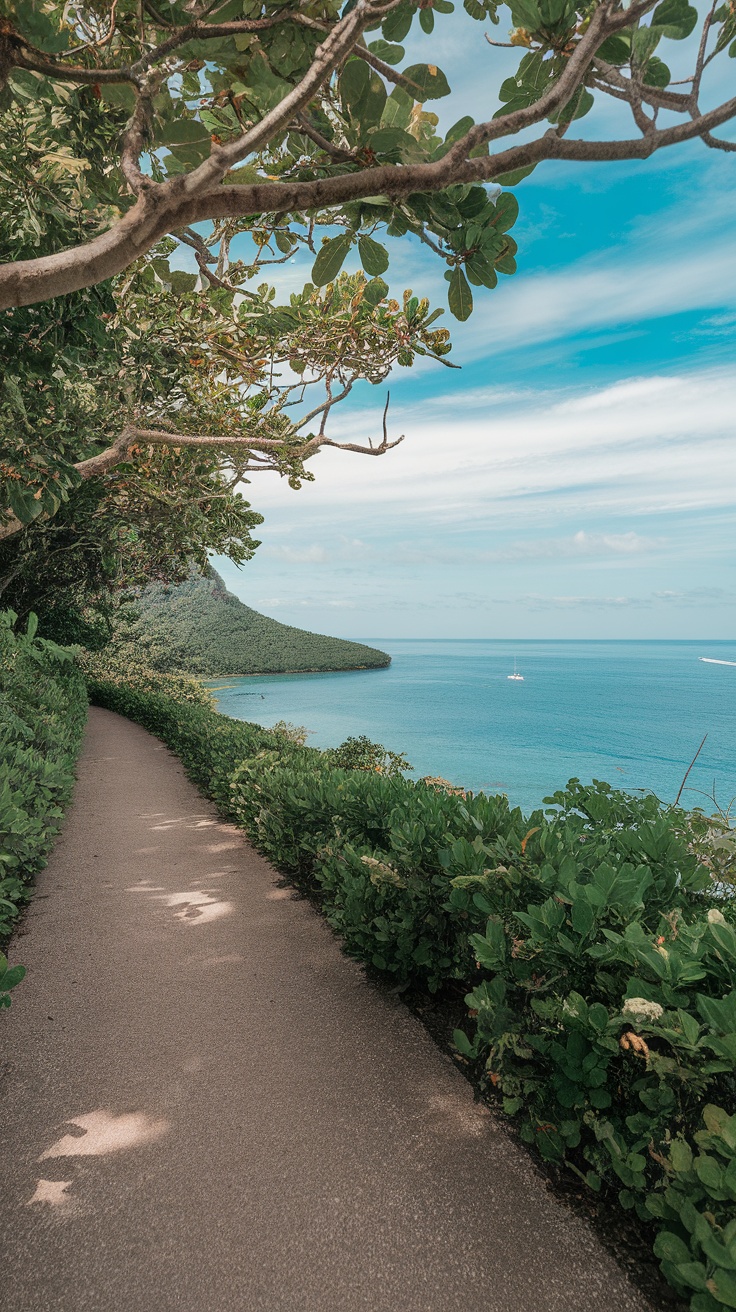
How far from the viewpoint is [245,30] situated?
6.65 feet

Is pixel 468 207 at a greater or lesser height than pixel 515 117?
lesser

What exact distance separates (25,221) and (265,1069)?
4.74m

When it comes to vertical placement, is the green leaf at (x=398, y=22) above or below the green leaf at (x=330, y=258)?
above

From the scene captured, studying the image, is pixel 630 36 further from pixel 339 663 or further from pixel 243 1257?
pixel 339 663

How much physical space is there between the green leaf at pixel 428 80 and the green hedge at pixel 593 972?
9.25 ft

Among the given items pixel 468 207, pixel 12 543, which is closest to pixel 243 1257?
pixel 468 207

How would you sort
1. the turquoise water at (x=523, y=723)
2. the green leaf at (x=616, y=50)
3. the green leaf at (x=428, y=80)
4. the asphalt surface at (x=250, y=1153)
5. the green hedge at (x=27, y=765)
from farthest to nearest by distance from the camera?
1. the turquoise water at (x=523, y=723)
2. the green hedge at (x=27, y=765)
3. the green leaf at (x=428, y=80)
4. the green leaf at (x=616, y=50)
5. the asphalt surface at (x=250, y=1153)

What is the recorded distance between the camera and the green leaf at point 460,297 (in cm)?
225

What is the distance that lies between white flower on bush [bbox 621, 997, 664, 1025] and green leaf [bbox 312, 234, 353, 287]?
8.54 feet

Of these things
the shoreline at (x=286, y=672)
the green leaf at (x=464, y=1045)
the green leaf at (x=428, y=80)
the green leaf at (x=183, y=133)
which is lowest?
the shoreline at (x=286, y=672)

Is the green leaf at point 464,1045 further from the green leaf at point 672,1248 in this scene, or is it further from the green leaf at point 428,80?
the green leaf at point 428,80

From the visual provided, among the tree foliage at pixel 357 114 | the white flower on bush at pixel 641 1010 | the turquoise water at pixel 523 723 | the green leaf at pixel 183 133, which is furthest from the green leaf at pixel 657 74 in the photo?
the turquoise water at pixel 523 723

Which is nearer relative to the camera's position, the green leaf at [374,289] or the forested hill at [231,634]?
the green leaf at [374,289]

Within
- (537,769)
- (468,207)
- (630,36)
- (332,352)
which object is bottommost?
(537,769)
